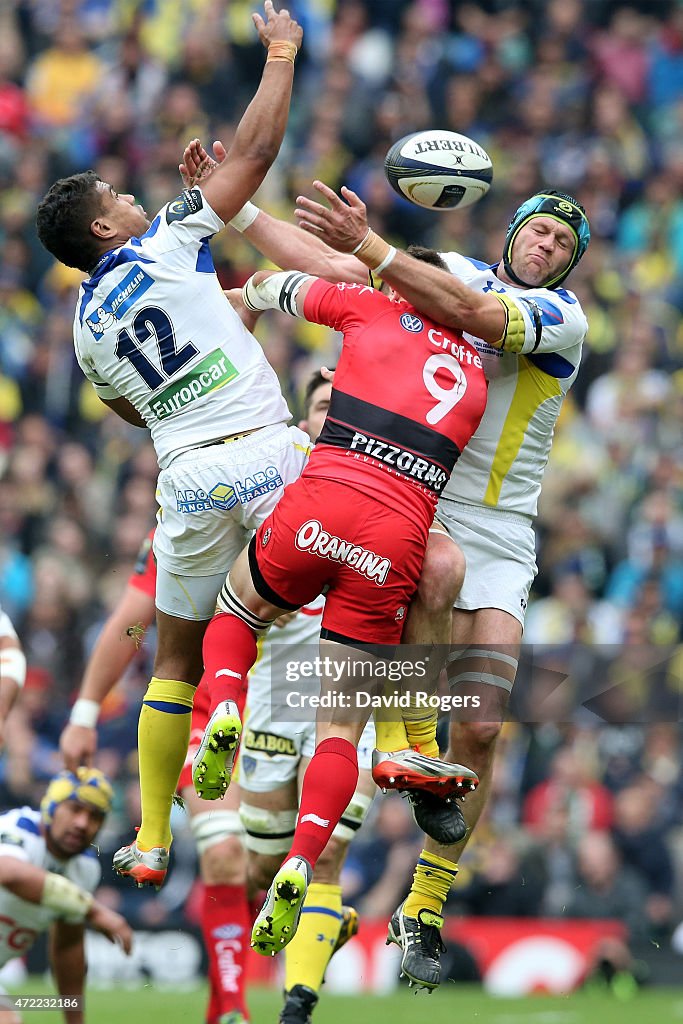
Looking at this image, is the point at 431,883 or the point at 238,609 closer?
the point at 238,609

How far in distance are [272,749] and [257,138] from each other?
368 centimetres

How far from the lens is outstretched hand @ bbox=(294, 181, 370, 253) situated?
743 cm

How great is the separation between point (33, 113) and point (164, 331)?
11.8m

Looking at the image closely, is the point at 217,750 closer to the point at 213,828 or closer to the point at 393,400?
the point at 393,400

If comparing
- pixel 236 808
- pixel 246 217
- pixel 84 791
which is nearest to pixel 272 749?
pixel 236 808

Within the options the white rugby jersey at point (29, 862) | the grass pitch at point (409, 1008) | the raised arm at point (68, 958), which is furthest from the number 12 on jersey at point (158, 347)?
the grass pitch at point (409, 1008)

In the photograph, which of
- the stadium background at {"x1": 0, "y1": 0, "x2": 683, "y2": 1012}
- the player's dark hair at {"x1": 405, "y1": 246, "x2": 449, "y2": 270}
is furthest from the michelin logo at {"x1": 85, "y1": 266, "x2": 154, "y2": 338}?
the stadium background at {"x1": 0, "y1": 0, "x2": 683, "y2": 1012}

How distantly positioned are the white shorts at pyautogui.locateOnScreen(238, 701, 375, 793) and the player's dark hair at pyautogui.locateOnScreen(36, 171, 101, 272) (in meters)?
3.15

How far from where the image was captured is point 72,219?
7559 mm

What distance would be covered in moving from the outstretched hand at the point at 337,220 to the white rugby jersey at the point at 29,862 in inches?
178

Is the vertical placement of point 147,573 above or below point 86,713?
above

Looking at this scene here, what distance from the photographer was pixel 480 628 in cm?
809

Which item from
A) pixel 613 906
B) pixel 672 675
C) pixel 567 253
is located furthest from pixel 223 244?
pixel 567 253

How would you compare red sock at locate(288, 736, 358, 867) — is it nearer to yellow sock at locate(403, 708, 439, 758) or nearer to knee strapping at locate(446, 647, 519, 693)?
yellow sock at locate(403, 708, 439, 758)
